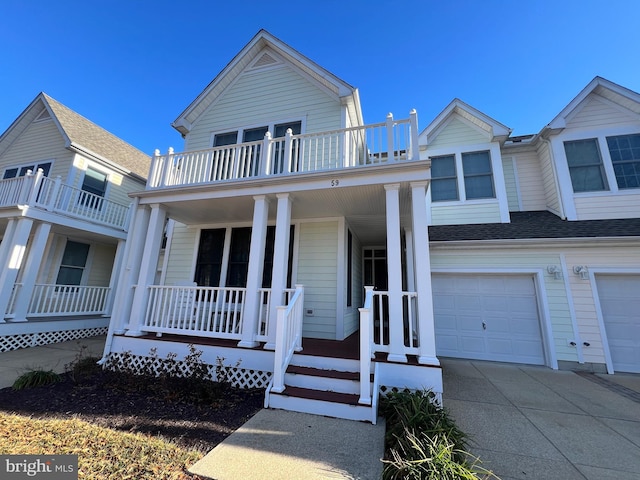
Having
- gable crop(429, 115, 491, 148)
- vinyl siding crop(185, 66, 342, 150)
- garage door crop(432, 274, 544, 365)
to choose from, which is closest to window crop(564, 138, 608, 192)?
gable crop(429, 115, 491, 148)

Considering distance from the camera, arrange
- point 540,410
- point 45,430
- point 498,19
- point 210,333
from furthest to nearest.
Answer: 1. point 498,19
2. point 210,333
3. point 540,410
4. point 45,430

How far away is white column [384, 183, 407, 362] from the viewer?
4074 mm

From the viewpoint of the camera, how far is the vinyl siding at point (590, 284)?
20.1ft

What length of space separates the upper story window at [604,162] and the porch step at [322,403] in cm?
879

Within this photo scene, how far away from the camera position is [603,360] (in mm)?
6031

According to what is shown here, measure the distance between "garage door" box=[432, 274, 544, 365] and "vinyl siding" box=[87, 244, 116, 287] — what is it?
13.1m

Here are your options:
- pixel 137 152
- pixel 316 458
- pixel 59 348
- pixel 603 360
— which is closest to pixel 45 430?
pixel 316 458

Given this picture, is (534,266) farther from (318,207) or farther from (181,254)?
(181,254)

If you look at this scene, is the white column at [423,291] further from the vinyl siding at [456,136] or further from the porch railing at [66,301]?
the porch railing at [66,301]

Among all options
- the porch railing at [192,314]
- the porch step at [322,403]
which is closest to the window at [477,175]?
the porch step at [322,403]

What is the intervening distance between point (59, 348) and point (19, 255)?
298cm

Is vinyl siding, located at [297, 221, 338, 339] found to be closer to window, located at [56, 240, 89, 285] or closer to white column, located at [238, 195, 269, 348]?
white column, located at [238, 195, 269, 348]

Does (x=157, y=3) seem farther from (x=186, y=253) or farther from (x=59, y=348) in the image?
(x=59, y=348)

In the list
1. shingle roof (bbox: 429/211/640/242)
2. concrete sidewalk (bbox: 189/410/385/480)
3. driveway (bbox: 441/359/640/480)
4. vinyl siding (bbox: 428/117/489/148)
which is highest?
vinyl siding (bbox: 428/117/489/148)
